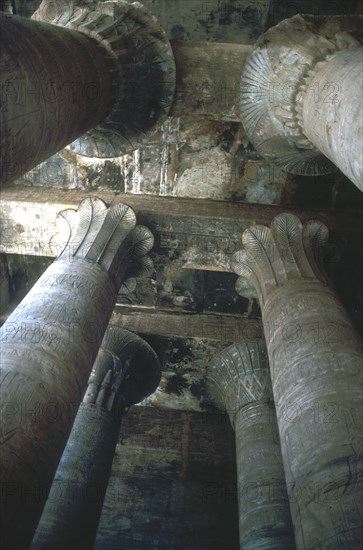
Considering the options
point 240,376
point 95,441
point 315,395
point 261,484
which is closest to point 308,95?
point 315,395

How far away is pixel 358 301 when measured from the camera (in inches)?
245

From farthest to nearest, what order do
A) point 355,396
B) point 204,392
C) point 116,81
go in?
point 204,392, point 116,81, point 355,396

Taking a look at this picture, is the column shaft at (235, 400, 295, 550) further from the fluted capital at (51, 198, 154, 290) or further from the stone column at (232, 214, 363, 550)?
the fluted capital at (51, 198, 154, 290)

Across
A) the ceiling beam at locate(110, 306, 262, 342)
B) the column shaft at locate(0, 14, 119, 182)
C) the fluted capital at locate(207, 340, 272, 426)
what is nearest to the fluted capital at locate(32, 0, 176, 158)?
the column shaft at locate(0, 14, 119, 182)

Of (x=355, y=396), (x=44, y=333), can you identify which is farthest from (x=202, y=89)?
(x=355, y=396)

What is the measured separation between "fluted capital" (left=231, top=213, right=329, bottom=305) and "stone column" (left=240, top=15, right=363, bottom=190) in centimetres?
70

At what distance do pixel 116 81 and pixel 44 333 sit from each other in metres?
2.81

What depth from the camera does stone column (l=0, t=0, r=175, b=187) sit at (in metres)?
2.90

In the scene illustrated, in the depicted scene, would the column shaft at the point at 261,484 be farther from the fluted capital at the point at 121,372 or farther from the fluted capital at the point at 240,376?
the fluted capital at the point at 121,372

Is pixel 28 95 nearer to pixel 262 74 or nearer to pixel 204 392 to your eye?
pixel 262 74

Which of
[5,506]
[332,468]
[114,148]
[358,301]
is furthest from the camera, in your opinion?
[358,301]

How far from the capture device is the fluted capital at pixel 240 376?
234 inches

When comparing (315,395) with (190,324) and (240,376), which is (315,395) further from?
(190,324)

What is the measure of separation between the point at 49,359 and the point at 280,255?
283cm
